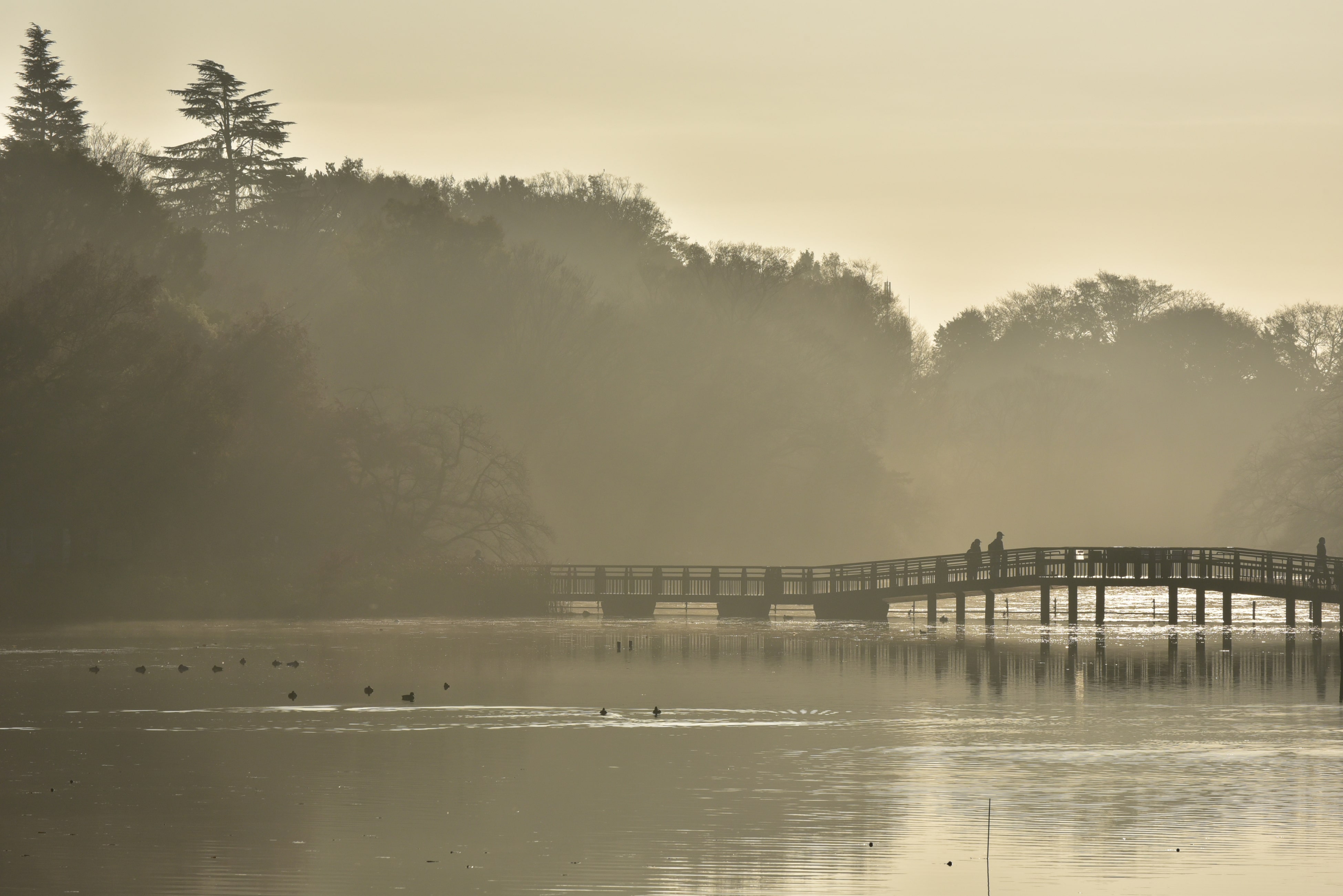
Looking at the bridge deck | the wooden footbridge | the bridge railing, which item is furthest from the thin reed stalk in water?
the wooden footbridge

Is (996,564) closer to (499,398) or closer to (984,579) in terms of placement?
(984,579)

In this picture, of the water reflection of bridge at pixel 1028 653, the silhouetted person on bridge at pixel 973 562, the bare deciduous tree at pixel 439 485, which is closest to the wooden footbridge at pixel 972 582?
the silhouetted person on bridge at pixel 973 562

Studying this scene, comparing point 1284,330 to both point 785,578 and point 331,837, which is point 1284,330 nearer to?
point 785,578

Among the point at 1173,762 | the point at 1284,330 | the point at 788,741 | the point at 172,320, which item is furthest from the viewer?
the point at 1284,330

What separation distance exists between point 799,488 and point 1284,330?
147 ft

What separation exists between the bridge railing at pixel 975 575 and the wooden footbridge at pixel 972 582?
5cm

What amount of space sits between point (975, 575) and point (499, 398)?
2596 cm

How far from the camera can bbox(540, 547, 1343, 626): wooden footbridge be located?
5694cm

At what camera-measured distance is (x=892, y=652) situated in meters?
48.8

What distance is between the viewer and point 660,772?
2609 cm

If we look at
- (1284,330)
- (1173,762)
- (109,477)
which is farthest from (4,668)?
(1284,330)

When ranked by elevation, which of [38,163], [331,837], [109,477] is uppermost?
[38,163]

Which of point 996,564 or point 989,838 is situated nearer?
point 989,838

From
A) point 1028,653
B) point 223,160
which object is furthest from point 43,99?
point 1028,653
